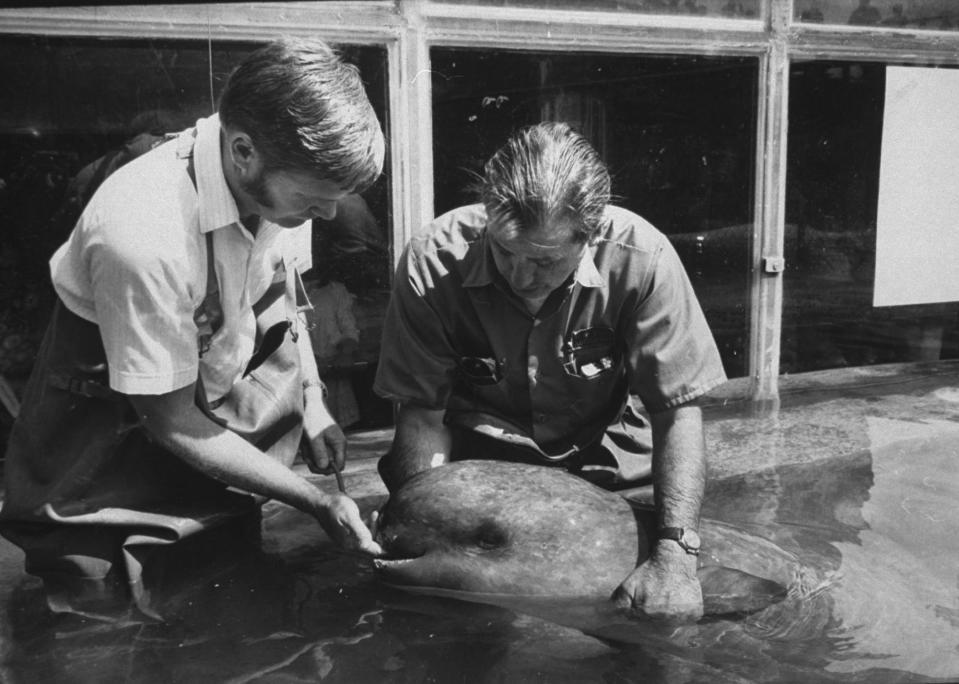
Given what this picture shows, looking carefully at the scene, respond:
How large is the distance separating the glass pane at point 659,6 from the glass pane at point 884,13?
0.35 meters

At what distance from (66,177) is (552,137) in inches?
91.0

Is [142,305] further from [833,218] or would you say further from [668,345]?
[833,218]

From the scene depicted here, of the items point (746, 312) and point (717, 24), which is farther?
point (746, 312)

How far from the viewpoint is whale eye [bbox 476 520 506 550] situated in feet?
12.3

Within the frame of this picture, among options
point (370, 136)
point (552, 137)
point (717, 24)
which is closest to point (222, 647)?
point (370, 136)

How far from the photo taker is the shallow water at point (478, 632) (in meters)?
3.25

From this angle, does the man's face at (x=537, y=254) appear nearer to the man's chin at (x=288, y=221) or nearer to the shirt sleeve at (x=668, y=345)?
the shirt sleeve at (x=668, y=345)

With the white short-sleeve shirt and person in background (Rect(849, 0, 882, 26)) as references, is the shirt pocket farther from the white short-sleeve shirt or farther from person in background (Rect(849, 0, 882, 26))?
person in background (Rect(849, 0, 882, 26))

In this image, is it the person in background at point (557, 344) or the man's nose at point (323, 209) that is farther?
the person in background at point (557, 344)

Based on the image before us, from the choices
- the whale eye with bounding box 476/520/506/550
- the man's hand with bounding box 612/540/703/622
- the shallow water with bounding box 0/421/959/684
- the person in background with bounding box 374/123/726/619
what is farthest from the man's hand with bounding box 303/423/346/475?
the man's hand with bounding box 612/540/703/622

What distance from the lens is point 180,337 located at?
3365 millimetres

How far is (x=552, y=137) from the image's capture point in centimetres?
374

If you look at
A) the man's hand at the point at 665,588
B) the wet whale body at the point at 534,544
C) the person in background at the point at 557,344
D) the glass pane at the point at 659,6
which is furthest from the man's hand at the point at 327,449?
the glass pane at the point at 659,6

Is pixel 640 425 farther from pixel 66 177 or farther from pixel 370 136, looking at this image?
pixel 66 177
